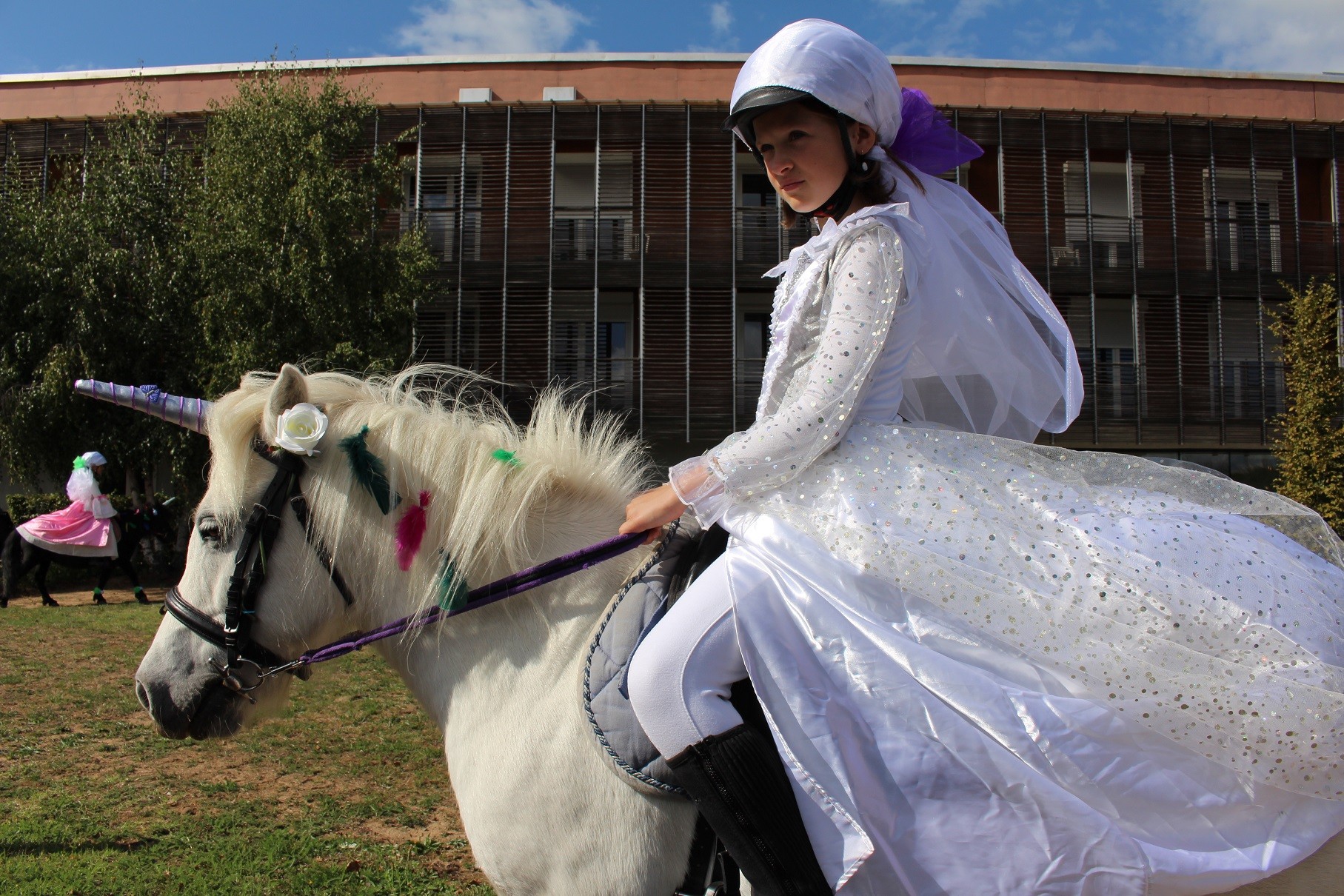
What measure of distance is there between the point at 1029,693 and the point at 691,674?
2.03ft

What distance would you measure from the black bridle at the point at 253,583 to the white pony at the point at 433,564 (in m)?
0.02

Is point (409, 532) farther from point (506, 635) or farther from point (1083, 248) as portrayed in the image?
point (1083, 248)

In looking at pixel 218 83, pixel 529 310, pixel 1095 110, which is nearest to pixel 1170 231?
pixel 1095 110

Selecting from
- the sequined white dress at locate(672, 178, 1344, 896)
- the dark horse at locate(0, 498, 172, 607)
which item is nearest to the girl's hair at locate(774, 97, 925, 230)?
the sequined white dress at locate(672, 178, 1344, 896)

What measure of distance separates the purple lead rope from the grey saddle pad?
0.10 metres

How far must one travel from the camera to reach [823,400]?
65.3 inches

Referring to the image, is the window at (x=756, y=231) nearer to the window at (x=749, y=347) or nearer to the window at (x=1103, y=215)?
the window at (x=749, y=347)

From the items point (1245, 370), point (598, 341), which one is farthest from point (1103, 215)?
Result: point (598, 341)

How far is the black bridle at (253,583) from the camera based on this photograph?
6.59 feet

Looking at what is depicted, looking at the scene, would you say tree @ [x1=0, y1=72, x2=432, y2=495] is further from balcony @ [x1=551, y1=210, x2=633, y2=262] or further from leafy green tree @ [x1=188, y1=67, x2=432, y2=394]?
balcony @ [x1=551, y1=210, x2=633, y2=262]

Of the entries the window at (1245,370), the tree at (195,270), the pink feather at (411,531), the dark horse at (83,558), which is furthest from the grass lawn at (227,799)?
the window at (1245,370)

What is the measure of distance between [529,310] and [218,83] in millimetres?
10375

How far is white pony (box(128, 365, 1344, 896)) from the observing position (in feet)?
6.33

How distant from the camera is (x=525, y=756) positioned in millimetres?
1811
